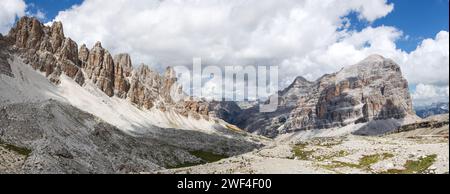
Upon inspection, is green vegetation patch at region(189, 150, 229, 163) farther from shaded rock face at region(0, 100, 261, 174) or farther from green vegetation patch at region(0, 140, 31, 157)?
green vegetation patch at region(0, 140, 31, 157)

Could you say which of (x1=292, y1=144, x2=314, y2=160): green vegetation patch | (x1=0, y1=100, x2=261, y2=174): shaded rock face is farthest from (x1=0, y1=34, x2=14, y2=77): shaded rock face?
(x1=292, y1=144, x2=314, y2=160): green vegetation patch

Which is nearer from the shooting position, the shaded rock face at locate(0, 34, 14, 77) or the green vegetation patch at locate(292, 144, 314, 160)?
the green vegetation patch at locate(292, 144, 314, 160)

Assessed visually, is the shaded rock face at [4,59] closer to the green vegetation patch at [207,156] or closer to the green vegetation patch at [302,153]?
the green vegetation patch at [207,156]

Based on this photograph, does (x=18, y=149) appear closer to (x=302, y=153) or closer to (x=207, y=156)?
(x=302, y=153)

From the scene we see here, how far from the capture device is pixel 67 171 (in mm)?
79250

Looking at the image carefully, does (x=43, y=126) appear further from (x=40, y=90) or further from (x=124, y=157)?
(x=40, y=90)

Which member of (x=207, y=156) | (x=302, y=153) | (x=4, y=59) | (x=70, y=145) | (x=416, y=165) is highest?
(x=4, y=59)

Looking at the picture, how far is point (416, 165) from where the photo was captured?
60094 millimetres

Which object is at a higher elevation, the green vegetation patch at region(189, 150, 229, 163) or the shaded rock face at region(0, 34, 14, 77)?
the shaded rock face at region(0, 34, 14, 77)

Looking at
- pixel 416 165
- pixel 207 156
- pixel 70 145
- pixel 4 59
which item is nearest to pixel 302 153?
pixel 416 165

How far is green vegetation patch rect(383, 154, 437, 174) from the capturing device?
5688cm

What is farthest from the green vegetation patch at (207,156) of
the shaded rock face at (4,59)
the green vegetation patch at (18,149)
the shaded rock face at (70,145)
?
the shaded rock face at (4,59)

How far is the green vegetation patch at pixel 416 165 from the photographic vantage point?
5688 centimetres
